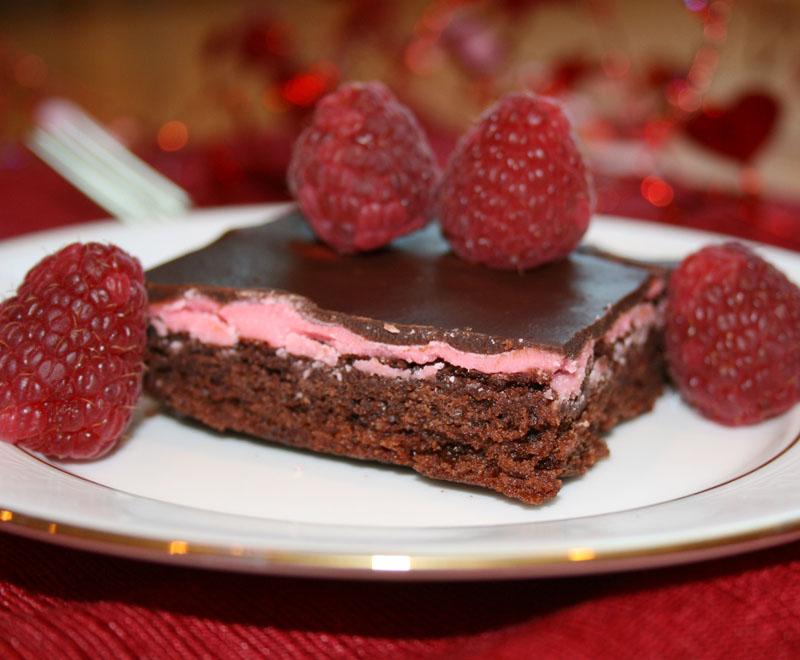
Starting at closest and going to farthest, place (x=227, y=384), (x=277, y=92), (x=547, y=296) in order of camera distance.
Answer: (x=547, y=296) → (x=227, y=384) → (x=277, y=92)

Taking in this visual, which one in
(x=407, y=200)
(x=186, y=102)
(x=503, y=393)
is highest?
(x=407, y=200)

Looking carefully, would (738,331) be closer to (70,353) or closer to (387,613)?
(387,613)

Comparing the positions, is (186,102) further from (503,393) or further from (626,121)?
(503,393)

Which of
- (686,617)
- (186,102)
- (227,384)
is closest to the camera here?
(686,617)

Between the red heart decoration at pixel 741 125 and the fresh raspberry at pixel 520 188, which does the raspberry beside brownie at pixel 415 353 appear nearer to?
the fresh raspberry at pixel 520 188

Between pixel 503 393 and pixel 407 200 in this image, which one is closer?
pixel 503 393

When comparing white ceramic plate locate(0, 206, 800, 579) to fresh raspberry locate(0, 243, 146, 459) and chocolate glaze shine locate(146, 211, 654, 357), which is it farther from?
chocolate glaze shine locate(146, 211, 654, 357)

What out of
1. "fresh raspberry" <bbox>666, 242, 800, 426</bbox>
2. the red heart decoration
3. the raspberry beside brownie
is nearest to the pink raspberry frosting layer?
the raspberry beside brownie

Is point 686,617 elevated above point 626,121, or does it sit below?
above

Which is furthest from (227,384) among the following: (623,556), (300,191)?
(623,556)
